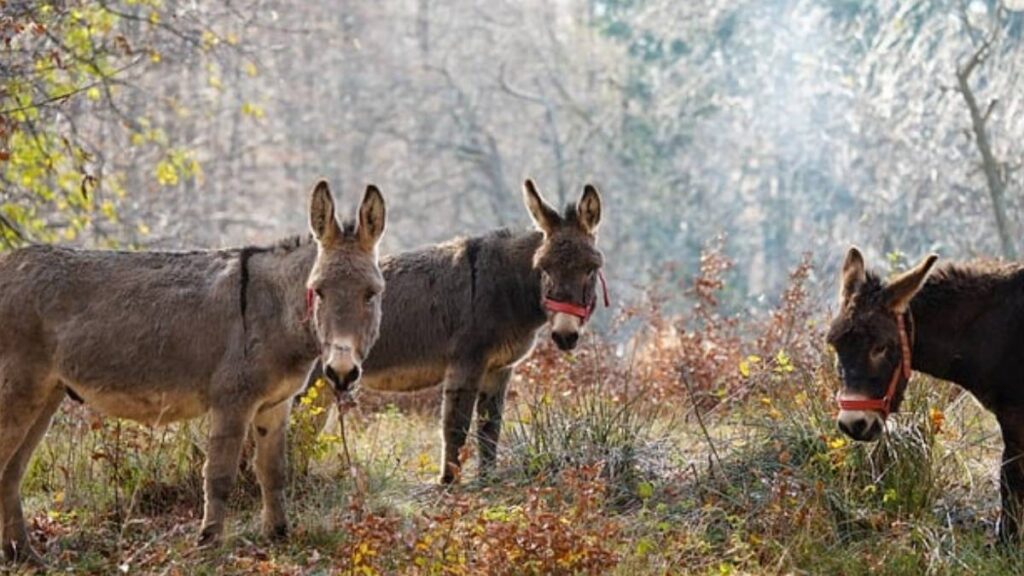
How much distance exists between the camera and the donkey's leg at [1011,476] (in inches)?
263

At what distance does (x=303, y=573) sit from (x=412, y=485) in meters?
1.52

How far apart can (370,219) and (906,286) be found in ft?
8.42

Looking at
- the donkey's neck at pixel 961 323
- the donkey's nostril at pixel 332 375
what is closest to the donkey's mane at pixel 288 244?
the donkey's nostril at pixel 332 375

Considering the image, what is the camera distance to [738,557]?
661 centimetres

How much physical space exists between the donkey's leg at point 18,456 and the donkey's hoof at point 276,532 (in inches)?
42.9

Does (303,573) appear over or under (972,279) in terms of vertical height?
under

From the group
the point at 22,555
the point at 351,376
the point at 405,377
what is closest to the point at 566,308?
Answer: the point at 405,377

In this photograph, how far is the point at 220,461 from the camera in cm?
675

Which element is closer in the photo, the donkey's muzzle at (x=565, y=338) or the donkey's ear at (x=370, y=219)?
the donkey's ear at (x=370, y=219)

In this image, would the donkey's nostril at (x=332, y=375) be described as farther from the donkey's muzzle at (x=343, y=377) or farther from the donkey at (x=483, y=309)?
the donkey at (x=483, y=309)

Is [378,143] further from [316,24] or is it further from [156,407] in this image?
[156,407]

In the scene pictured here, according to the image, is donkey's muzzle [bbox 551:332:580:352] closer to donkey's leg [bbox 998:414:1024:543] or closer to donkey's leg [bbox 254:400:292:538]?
donkey's leg [bbox 254:400:292:538]

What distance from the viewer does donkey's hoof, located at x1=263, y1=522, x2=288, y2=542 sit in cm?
710

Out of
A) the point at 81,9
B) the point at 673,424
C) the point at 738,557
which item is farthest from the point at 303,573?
the point at 81,9
